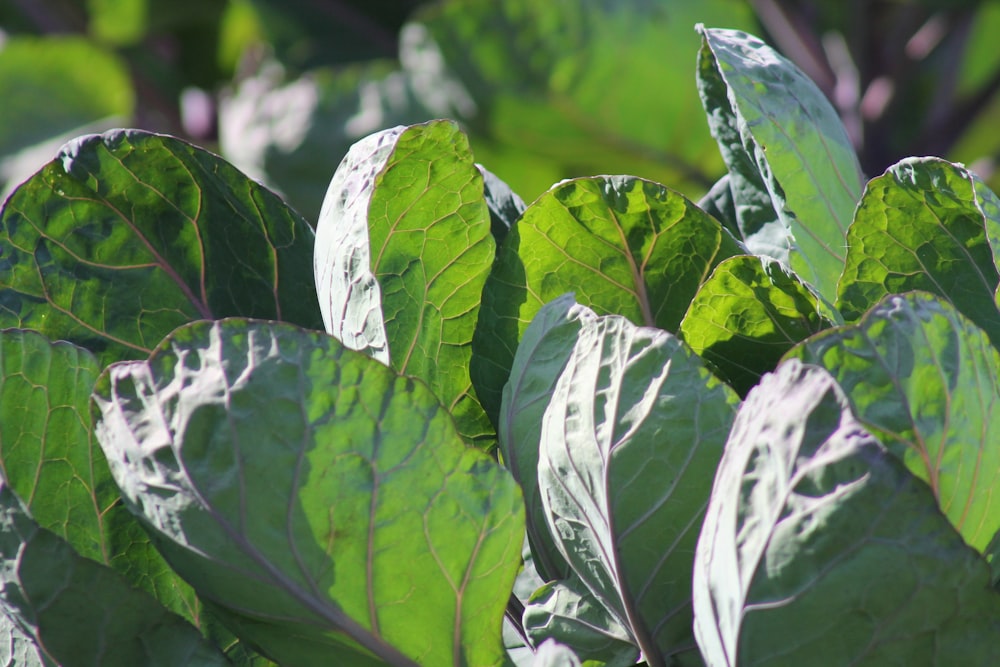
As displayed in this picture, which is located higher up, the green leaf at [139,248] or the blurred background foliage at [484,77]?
the green leaf at [139,248]

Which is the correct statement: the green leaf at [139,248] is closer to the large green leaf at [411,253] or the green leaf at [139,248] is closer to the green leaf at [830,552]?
the large green leaf at [411,253]

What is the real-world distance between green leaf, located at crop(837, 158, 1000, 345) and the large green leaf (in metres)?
0.12

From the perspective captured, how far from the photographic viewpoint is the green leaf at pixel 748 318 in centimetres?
33

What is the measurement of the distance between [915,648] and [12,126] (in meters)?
1.79

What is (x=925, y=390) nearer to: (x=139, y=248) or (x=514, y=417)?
(x=514, y=417)

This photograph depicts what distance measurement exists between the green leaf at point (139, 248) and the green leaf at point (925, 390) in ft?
0.75

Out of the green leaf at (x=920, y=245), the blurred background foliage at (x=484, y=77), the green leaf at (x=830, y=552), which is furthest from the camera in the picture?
the blurred background foliage at (x=484, y=77)

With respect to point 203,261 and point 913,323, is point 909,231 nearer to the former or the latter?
point 913,323

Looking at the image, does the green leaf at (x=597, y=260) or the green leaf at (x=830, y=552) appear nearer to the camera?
the green leaf at (x=830, y=552)

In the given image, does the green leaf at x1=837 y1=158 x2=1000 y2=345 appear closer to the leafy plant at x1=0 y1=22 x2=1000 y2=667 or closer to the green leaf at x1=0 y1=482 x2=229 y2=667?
the leafy plant at x1=0 y1=22 x2=1000 y2=667

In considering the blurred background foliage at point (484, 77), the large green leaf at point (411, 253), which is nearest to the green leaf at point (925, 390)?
the large green leaf at point (411, 253)

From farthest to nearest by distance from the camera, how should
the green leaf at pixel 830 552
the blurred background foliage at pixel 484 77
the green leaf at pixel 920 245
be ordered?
the blurred background foliage at pixel 484 77
the green leaf at pixel 920 245
the green leaf at pixel 830 552

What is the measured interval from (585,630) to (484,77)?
1.15 metres

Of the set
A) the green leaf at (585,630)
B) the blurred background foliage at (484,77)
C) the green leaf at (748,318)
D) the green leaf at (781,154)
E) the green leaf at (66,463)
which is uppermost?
the green leaf at (781,154)
